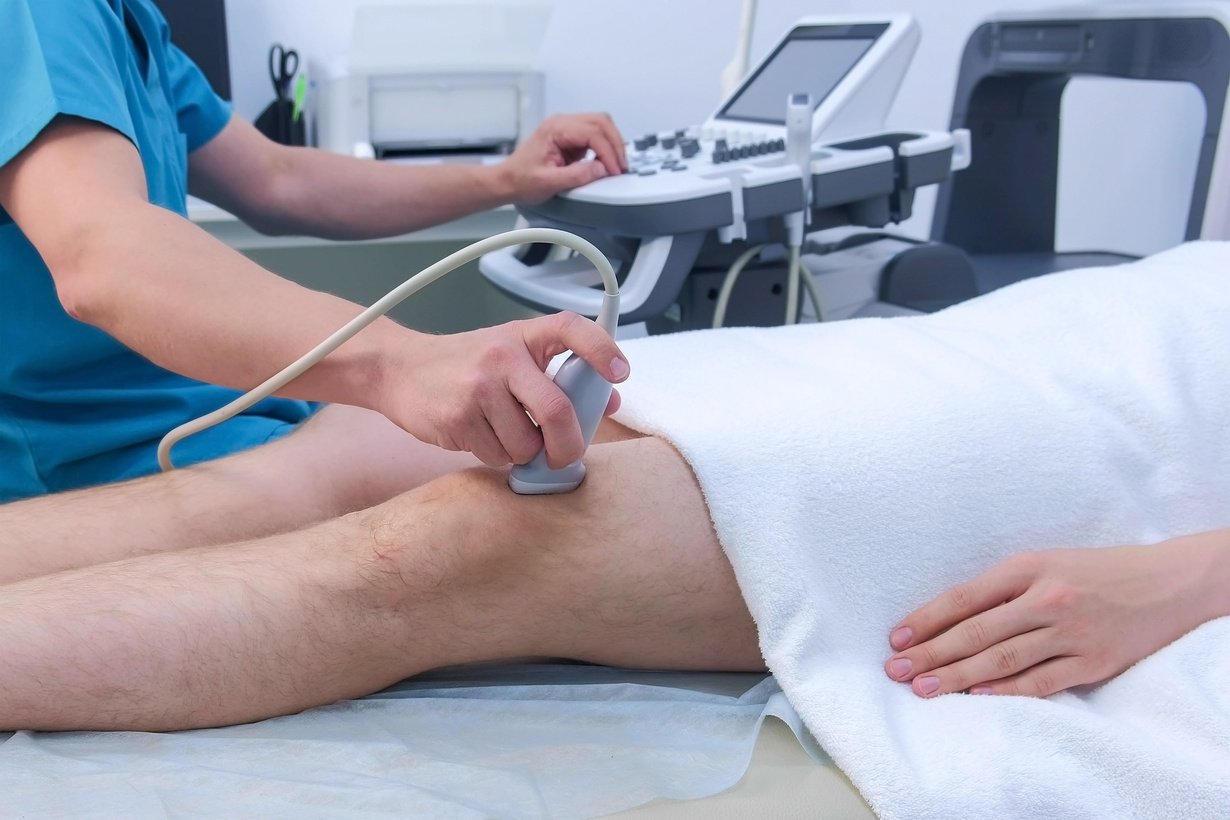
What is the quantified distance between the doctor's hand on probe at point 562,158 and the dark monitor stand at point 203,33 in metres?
0.94

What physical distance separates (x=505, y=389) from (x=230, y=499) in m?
0.40

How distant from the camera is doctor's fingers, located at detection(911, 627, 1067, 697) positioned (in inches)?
31.2

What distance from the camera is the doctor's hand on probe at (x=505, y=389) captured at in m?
0.69

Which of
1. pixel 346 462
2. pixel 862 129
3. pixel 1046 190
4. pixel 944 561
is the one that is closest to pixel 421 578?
pixel 346 462

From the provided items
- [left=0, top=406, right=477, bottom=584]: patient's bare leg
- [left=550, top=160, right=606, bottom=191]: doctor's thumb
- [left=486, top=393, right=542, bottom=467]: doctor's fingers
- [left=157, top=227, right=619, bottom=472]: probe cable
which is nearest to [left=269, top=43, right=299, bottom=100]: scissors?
[left=550, top=160, right=606, bottom=191]: doctor's thumb

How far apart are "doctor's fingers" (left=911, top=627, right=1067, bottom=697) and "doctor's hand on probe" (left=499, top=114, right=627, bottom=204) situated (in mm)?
Result: 874

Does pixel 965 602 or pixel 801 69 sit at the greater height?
pixel 801 69

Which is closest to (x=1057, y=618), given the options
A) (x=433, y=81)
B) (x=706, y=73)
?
(x=433, y=81)

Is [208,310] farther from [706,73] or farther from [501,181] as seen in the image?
[706,73]

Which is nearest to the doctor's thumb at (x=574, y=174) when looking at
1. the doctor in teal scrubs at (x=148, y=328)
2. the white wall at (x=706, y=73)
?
the doctor in teal scrubs at (x=148, y=328)

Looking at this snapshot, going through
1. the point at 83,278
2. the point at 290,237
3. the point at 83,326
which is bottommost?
the point at 290,237

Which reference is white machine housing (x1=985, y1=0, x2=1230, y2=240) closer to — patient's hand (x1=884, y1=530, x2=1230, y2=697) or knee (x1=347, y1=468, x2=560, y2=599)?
patient's hand (x1=884, y1=530, x2=1230, y2=697)

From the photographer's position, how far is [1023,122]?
1983 mm

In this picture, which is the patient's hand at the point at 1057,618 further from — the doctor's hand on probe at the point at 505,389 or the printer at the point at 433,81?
the printer at the point at 433,81
